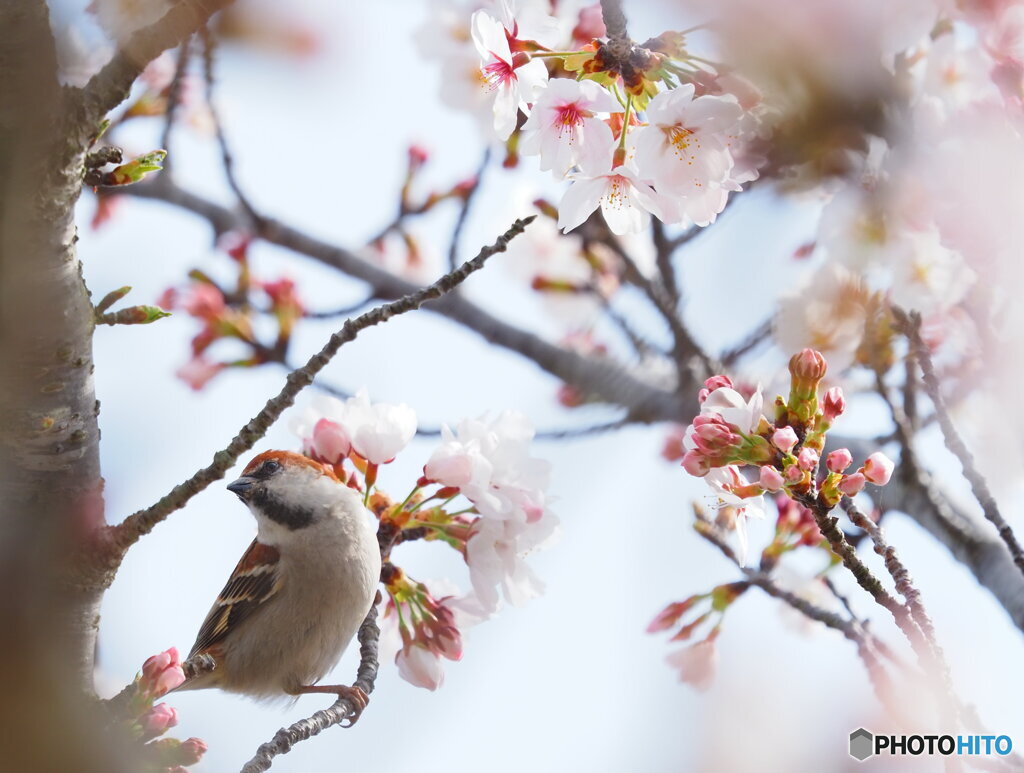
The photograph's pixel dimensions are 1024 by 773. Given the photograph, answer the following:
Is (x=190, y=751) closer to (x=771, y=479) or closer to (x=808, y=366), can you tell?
(x=771, y=479)

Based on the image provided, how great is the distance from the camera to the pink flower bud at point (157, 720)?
1525 millimetres

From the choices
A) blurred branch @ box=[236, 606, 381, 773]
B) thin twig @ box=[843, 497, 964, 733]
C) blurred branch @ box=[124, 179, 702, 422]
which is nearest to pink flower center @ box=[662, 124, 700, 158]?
thin twig @ box=[843, 497, 964, 733]

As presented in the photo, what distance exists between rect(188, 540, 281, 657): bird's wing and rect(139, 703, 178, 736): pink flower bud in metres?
0.98

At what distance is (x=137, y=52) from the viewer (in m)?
1.24

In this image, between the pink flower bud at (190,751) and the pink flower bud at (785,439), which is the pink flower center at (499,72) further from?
the pink flower bud at (190,751)

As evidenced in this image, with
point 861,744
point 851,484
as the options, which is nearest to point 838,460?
point 851,484

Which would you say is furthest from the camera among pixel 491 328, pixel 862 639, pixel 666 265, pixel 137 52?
pixel 491 328

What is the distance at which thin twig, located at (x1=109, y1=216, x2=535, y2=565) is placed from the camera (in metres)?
1.39

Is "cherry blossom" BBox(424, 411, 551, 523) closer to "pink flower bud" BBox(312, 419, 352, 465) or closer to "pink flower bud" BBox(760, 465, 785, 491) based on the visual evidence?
"pink flower bud" BBox(312, 419, 352, 465)

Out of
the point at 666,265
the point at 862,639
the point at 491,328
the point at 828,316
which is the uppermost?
the point at 491,328

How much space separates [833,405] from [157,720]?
46.9 inches

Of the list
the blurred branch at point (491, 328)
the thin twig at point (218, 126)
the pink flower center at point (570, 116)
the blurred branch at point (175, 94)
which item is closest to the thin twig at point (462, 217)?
the blurred branch at point (491, 328)

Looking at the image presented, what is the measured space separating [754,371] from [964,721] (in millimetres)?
1735

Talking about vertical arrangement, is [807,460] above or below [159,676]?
above
